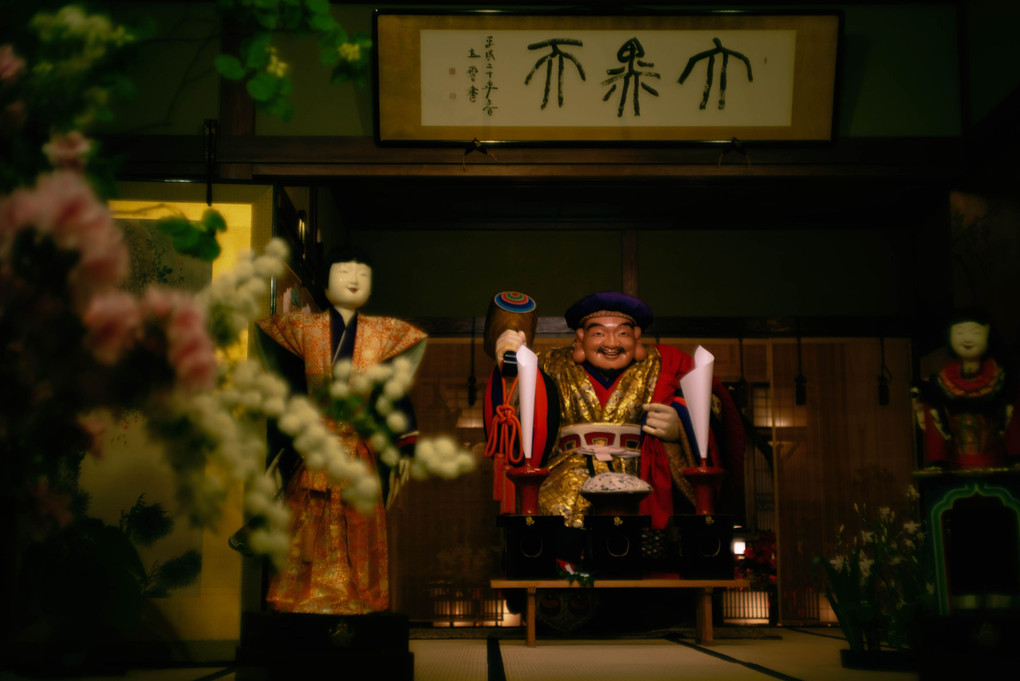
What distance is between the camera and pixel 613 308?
15.5 ft

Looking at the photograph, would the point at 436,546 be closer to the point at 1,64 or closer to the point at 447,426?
the point at 447,426

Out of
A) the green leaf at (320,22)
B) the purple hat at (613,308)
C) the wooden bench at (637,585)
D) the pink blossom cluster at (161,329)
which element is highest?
the purple hat at (613,308)

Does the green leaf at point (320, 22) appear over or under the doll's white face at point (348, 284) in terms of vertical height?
under

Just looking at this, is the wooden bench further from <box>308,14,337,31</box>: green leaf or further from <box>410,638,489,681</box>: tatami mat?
<box>308,14,337,31</box>: green leaf

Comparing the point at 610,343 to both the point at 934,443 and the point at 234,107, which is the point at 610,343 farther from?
the point at 234,107

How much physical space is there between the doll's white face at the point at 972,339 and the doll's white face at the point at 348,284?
227 cm

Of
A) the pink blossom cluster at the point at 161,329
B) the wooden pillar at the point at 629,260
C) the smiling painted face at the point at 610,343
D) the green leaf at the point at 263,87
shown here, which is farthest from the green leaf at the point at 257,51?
the wooden pillar at the point at 629,260

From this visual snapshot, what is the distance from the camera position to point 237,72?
1.20m

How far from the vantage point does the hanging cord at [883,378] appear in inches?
241

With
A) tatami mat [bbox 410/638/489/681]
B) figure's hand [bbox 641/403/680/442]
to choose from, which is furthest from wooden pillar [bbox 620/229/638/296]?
tatami mat [bbox 410/638/489/681]

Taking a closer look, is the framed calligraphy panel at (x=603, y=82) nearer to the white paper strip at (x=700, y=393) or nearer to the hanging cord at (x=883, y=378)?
the white paper strip at (x=700, y=393)

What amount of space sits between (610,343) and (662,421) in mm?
492

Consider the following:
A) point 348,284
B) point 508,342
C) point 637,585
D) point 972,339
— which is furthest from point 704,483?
point 348,284

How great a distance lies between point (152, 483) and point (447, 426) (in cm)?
269
